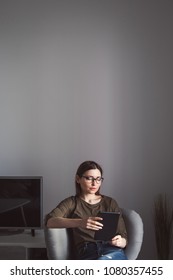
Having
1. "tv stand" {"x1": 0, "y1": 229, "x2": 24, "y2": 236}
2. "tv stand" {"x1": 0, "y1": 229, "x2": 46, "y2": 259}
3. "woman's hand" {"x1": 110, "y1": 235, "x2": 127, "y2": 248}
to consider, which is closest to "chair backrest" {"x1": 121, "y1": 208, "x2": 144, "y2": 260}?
"woman's hand" {"x1": 110, "y1": 235, "x2": 127, "y2": 248}

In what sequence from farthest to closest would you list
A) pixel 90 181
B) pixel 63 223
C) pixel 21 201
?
pixel 21 201
pixel 90 181
pixel 63 223

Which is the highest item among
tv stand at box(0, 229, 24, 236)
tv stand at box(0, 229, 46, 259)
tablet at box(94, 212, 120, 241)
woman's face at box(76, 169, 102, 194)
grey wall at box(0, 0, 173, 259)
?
grey wall at box(0, 0, 173, 259)

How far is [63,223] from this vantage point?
2.30m

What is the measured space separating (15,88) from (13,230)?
112cm

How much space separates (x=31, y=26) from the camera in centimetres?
347

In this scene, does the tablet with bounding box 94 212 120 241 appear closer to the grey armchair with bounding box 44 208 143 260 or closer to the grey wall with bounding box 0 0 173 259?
the grey armchair with bounding box 44 208 143 260

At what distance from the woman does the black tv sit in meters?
0.83

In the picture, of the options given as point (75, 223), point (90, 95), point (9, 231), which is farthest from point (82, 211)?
point (90, 95)

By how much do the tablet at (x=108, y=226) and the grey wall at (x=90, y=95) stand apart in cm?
122

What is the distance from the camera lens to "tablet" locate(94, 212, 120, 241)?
219 centimetres

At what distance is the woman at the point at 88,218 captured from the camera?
226 centimetres

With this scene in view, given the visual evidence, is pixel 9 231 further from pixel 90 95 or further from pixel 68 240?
pixel 90 95

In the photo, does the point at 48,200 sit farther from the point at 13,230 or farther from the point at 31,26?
the point at 31,26

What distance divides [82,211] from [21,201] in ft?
3.17
